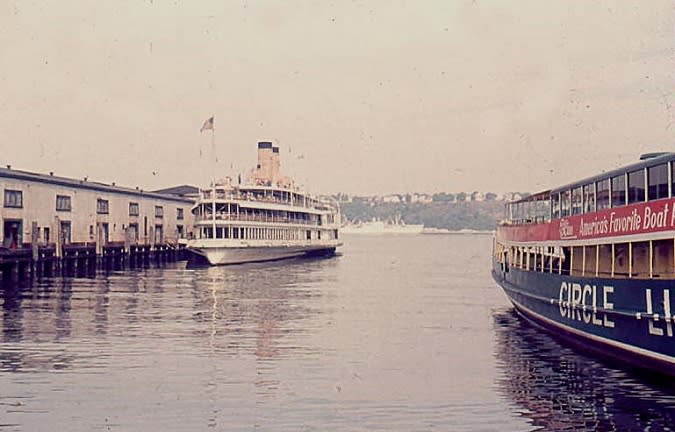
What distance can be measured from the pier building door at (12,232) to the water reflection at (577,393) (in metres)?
54.9

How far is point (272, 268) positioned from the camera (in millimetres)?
97875

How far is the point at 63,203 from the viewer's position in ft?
300

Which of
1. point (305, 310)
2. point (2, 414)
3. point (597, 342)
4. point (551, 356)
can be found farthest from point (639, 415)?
point (305, 310)

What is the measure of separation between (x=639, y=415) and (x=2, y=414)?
1447 centimetres

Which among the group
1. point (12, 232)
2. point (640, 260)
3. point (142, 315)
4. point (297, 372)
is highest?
point (12, 232)

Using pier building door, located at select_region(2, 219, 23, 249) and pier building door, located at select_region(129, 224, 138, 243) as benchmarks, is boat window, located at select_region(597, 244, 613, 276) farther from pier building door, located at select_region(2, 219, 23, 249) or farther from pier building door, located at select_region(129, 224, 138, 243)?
pier building door, located at select_region(129, 224, 138, 243)

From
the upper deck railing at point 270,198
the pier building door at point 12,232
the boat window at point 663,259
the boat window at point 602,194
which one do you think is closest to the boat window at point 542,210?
the boat window at point 602,194

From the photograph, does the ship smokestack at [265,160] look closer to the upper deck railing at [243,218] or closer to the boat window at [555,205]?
the upper deck railing at [243,218]

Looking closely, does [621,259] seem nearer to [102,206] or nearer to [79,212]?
[79,212]

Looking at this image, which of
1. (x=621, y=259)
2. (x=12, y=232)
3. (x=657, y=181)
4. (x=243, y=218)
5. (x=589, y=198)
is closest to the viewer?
(x=657, y=181)

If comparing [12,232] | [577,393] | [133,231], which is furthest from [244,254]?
[577,393]

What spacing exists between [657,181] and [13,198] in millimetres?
64690

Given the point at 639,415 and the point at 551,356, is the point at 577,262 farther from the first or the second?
the point at 639,415

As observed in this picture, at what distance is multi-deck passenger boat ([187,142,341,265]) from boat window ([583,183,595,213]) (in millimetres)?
66967
